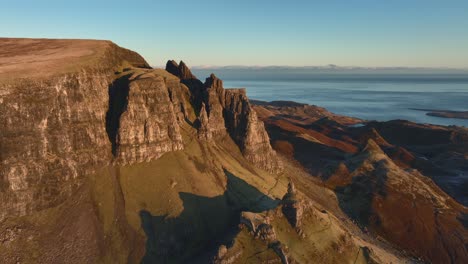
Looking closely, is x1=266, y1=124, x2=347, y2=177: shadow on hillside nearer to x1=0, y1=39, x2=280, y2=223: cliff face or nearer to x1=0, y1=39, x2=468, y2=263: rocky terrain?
x1=0, y1=39, x2=468, y2=263: rocky terrain

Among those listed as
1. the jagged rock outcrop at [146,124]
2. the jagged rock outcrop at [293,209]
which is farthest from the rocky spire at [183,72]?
the jagged rock outcrop at [293,209]

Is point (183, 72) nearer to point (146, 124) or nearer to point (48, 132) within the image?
point (146, 124)

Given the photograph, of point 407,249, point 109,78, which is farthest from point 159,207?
point 407,249

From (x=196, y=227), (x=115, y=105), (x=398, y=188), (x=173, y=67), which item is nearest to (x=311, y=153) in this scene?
(x=398, y=188)

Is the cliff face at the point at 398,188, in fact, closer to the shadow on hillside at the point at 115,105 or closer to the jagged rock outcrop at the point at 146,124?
the jagged rock outcrop at the point at 146,124

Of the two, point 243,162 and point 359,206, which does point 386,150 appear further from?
point 243,162
